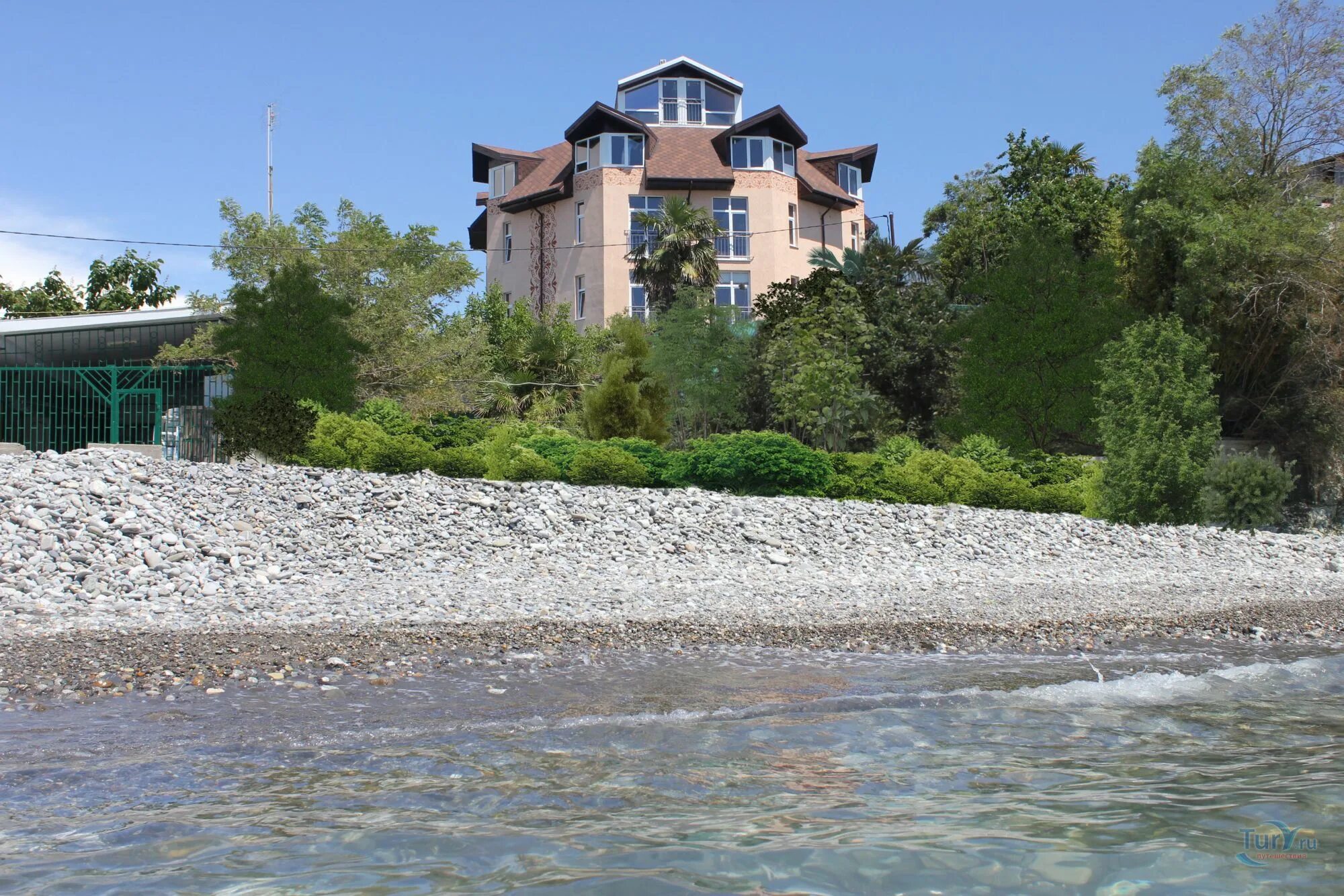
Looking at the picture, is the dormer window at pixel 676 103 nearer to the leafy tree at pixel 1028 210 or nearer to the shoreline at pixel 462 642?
the leafy tree at pixel 1028 210

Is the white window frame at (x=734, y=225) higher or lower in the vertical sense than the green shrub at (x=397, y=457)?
higher

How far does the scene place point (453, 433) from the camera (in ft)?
65.7

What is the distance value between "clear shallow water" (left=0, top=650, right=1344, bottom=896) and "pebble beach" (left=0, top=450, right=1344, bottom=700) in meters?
1.52

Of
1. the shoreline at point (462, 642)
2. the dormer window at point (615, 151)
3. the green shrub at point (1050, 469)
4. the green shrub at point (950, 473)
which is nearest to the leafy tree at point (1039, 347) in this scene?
the green shrub at point (1050, 469)

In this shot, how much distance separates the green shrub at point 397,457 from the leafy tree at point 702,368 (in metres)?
13.2

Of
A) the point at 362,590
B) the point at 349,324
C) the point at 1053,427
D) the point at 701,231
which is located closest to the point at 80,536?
the point at 362,590

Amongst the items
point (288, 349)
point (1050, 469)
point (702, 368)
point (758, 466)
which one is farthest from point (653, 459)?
point (702, 368)

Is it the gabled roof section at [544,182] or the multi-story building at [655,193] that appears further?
the gabled roof section at [544,182]

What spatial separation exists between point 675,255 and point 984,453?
18.5 meters

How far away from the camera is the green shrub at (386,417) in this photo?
65.9 feet

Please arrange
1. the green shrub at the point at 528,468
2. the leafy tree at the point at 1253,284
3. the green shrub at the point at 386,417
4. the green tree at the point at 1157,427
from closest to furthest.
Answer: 1. the green tree at the point at 1157,427
2. the green shrub at the point at 528,468
3. the green shrub at the point at 386,417
4. the leafy tree at the point at 1253,284

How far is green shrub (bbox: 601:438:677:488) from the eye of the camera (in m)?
18.7

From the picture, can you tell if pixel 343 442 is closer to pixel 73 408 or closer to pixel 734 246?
pixel 73 408

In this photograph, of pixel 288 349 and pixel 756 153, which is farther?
pixel 756 153
